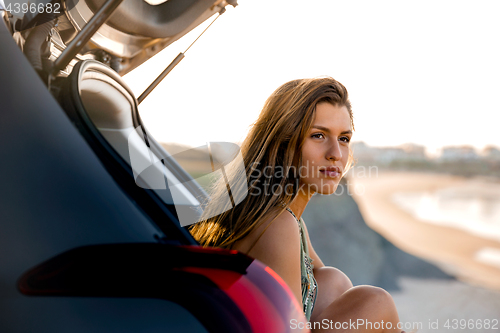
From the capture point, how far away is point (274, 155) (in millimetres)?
1488

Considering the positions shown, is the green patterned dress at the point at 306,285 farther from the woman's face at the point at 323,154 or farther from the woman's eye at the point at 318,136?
the woman's eye at the point at 318,136

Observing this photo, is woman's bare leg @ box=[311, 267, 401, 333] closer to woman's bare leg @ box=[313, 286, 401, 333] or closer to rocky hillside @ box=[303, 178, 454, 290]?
woman's bare leg @ box=[313, 286, 401, 333]

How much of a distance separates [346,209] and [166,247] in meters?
7.78

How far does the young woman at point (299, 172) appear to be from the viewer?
136 cm

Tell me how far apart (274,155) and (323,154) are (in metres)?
0.20

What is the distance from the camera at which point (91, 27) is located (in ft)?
2.85

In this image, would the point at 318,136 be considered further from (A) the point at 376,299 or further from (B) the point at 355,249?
(B) the point at 355,249

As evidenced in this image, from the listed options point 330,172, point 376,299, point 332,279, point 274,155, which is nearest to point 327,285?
point 332,279

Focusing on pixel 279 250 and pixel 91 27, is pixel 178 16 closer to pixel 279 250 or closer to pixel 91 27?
pixel 91 27

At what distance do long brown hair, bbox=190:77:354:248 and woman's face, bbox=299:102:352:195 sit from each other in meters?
0.03

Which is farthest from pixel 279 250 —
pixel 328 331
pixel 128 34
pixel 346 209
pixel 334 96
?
pixel 346 209

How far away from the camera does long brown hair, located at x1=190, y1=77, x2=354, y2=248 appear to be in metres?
1.36

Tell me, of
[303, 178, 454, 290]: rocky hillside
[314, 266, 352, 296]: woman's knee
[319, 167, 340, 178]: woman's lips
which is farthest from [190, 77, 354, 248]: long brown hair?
[303, 178, 454, 290]: rocky hillside

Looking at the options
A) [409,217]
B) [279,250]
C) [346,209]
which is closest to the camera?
[279,250]
